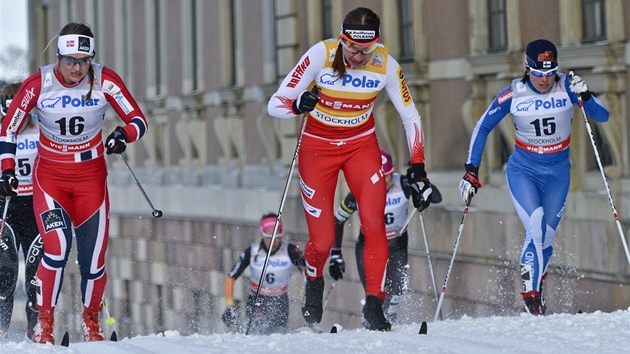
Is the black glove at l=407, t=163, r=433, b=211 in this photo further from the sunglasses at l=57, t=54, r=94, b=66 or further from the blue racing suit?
the sunglasses at l=57, t=54, r=94, b=66

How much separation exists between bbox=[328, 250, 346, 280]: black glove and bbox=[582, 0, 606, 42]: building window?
3397 mm

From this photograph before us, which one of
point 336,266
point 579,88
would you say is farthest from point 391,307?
point 579,88

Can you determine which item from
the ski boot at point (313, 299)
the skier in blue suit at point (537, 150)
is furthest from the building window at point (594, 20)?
the ski boot at point (313, 299)

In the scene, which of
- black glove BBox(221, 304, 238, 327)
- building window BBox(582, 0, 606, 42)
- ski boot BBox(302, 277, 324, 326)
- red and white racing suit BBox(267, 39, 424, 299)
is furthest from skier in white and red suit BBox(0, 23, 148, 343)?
building window BBox(582, 0, 606, 42)

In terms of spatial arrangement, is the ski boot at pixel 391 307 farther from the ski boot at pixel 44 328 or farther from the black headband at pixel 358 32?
the black headband at pixel 358 32

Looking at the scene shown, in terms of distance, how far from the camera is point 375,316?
9602 mm

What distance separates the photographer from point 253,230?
22094 mm

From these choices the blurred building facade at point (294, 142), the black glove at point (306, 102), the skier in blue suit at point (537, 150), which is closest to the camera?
the black glove at point (306, 102)

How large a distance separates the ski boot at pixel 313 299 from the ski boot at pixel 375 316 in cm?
83

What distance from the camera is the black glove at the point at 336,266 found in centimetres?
1219

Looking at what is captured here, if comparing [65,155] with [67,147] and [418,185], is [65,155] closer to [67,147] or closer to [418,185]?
[67,147]

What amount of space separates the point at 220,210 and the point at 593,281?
37.3 feet

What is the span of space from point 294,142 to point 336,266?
28.6 ft

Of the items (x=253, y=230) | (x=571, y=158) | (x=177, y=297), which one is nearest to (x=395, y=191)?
(x=571, y=158)
